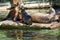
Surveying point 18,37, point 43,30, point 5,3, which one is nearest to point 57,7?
point 5,3

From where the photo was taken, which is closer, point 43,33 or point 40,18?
point 43,33

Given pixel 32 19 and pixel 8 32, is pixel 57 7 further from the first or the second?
pixel 8 32

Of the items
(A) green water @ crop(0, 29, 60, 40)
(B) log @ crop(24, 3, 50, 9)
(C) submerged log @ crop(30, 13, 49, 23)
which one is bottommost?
(B) log @ crop(24, 3, 50, 9)

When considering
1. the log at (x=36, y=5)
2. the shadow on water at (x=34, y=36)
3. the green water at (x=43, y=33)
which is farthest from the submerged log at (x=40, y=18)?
the log at (x=36, y=5)

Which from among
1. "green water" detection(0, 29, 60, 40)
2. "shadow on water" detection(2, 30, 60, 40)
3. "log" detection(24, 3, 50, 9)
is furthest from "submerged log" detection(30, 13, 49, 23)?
"log" detection(24, 3, 50, 9)

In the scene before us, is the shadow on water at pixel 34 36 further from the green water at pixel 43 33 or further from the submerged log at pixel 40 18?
the submerged log at pixel 40 18

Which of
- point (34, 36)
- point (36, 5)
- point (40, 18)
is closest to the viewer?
point (34, 36)

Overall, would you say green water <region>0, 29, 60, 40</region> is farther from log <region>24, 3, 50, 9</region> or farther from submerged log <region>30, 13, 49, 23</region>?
log <region>24, 3, 50, 9</region>

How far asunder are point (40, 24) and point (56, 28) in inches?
25.9

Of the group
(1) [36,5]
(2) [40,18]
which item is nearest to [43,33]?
(2) [40,18]

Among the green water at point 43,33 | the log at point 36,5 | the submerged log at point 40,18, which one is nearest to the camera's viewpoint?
the green water at point 43,33

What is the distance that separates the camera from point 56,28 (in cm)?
976

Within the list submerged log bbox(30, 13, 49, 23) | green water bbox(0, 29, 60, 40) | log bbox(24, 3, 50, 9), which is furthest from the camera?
log bbox(24, 3, 50, 9)

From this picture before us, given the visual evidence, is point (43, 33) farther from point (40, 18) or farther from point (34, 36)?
point (40, 18)
